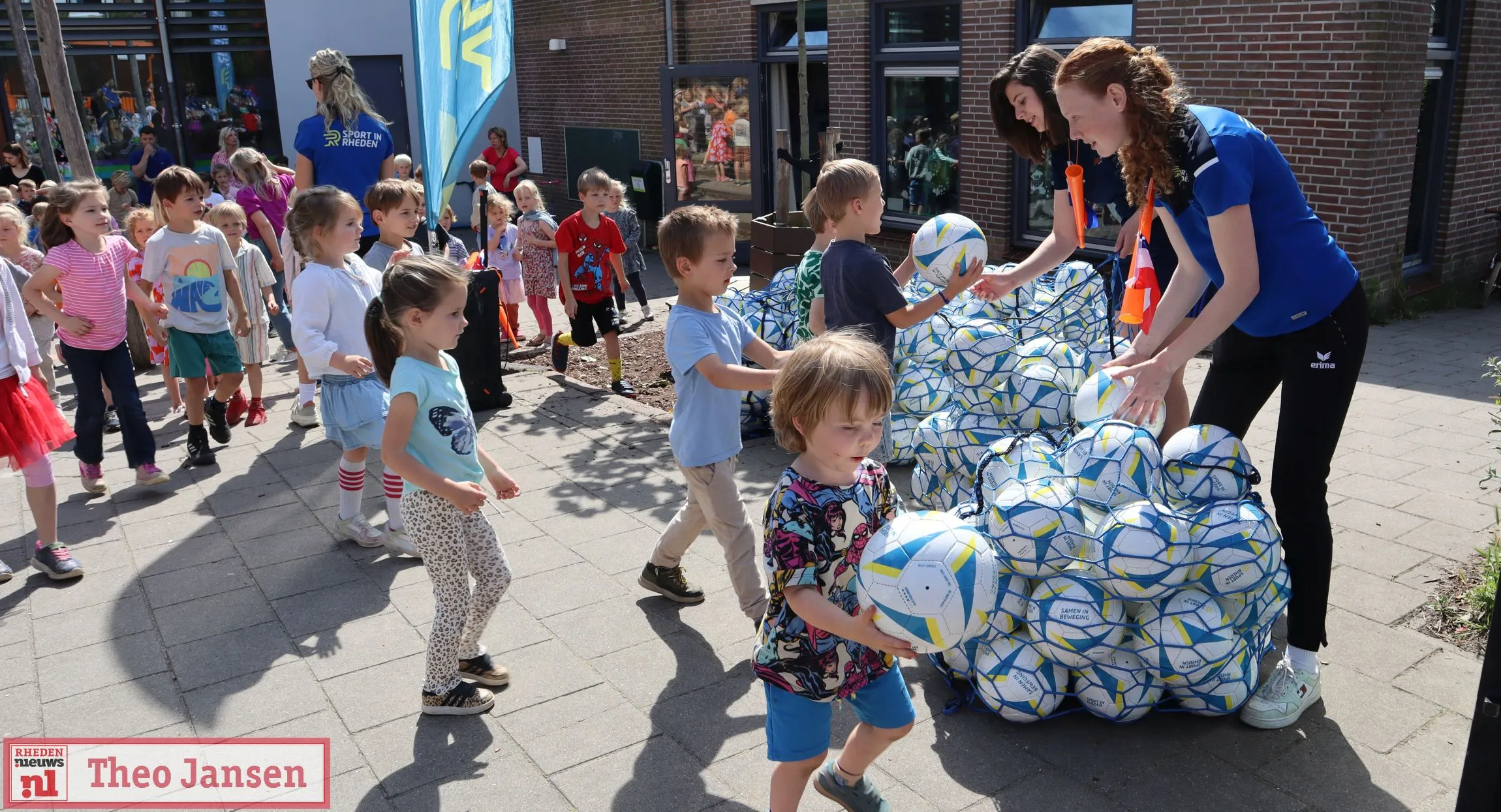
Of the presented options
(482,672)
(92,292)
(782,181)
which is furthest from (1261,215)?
(782,181)

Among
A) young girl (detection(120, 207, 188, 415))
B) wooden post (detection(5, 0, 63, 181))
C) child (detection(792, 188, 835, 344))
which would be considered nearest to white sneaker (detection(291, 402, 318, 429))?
young girl (detection(120, 207, 188, 415))

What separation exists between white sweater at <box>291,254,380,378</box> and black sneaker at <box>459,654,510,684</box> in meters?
1.67

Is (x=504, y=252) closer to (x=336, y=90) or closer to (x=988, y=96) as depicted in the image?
(x=336, y=90)

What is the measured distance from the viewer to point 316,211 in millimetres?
5098

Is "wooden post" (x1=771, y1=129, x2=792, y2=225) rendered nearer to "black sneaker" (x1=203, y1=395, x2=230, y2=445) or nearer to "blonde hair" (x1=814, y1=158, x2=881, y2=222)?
"black sneaker" (x1=203, y1=395, x2=230, y2=445)

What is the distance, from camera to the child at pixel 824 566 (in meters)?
2.47

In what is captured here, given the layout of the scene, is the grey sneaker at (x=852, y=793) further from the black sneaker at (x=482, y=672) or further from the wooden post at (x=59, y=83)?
the wooden post at (x=59, y=83)

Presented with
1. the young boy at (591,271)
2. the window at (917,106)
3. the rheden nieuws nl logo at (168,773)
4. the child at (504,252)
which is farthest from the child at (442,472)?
the window at (917,106)

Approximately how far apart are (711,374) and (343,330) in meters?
2.32

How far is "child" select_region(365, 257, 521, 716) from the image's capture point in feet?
11.7

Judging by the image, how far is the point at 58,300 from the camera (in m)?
8.28

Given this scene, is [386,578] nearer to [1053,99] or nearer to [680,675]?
[680,675]

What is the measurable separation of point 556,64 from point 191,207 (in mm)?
12564

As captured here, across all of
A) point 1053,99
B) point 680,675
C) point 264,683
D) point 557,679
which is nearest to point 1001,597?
point 680,675
